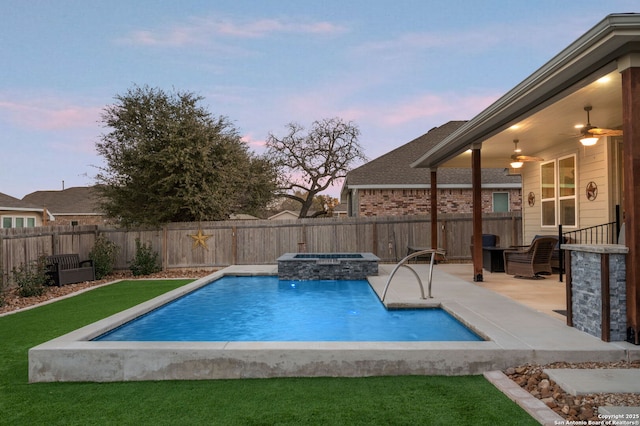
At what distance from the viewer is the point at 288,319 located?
7242mm

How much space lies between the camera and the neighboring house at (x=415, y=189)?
16.8 meters

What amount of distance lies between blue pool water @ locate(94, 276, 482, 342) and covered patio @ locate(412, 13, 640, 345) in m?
2.30

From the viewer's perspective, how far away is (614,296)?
4375mm

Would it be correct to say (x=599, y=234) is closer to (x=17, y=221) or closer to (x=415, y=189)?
(x=415, y=189)

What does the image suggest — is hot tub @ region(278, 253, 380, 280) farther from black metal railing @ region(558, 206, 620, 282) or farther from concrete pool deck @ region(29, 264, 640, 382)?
concrete pool deck @ region(29, 264, 640, 382)

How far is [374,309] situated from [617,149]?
5.97 m

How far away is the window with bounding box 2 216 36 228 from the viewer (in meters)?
20.1

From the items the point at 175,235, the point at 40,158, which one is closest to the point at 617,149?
the point at 175,235

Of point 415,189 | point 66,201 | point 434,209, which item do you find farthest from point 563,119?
point 66,201

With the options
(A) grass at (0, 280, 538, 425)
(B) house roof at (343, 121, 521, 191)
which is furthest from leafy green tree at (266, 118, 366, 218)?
(A) grass at (0, 280, 538, 425)

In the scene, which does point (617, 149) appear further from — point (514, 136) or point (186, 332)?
point (186, 332)

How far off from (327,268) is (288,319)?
12.5 ft

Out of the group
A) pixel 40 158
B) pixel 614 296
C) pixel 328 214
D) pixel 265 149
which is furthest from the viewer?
pixel 328 214

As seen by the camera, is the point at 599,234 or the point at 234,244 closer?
the point at 599,234
